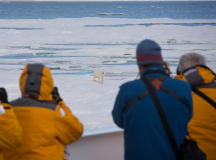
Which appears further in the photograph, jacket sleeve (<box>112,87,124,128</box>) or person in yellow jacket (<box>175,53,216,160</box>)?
person in yellow jacket (<box>175,53,216,160</box>)

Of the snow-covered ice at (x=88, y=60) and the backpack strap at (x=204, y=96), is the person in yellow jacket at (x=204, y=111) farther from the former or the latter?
the snow-covered ice at (x=88, y=60)

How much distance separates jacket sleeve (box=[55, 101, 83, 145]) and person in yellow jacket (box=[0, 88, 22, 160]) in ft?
0.78

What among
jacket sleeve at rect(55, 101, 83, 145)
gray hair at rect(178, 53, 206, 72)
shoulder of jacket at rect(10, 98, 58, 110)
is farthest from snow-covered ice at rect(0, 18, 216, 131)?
shoulder of jacket at rect(10, 98, 58, 110)

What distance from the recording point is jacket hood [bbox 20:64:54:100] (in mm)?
1828

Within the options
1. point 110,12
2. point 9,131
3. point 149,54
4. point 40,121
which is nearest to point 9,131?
point 9,131

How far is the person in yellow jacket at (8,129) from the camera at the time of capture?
1613mm

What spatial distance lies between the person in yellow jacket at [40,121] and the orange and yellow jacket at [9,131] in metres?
0.13

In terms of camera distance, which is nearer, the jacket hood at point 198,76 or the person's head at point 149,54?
the person's head at point 149,54

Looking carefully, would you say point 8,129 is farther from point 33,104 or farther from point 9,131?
point 33,104

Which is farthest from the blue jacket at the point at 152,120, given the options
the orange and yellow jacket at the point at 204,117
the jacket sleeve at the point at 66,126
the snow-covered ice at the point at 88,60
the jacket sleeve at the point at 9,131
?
the snow-covered ice at the point at 88,60

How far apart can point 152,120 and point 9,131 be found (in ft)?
2.47

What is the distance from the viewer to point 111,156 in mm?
2756

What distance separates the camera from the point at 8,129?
5.33 feet

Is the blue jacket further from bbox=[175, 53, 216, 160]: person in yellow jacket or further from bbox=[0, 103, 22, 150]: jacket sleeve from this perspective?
bbox=[0, 103, 22, 150]: jacket sleeve
